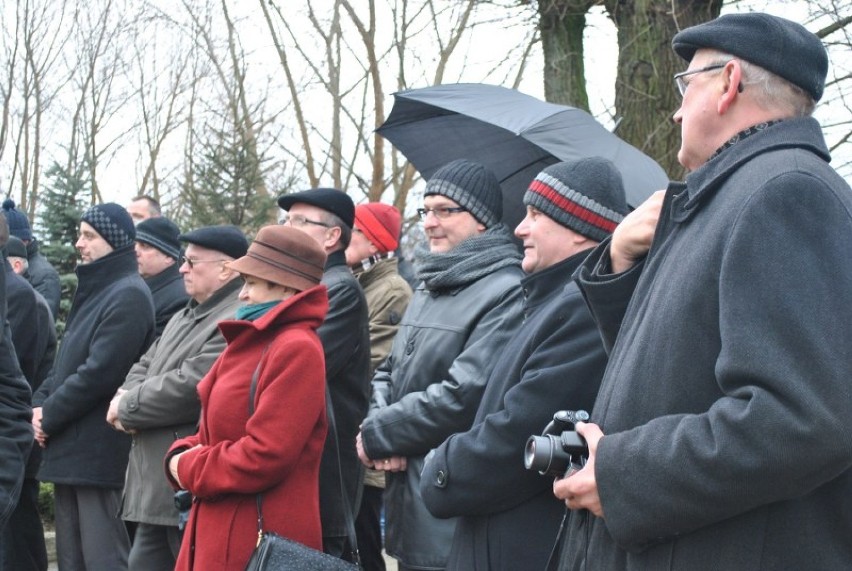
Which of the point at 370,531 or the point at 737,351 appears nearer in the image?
the point at 737,351

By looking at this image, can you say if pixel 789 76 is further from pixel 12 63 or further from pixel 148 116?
pixel 148 116

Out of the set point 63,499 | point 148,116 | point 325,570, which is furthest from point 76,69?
point 325,570

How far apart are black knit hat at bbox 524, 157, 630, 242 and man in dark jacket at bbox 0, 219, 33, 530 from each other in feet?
7.14

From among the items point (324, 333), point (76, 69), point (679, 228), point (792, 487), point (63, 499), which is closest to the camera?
point (792, 487)

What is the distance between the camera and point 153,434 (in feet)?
17.7

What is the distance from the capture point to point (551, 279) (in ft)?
12.1

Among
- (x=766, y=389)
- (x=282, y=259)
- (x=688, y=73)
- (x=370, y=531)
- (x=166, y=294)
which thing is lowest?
(x=370, y=531)

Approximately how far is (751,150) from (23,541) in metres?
5.52

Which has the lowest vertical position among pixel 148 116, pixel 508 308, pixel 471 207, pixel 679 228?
pixel 148 116

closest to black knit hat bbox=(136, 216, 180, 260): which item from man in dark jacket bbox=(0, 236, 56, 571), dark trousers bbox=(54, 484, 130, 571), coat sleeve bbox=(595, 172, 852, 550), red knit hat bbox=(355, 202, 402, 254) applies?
man in dark jacket bbox=(0, 236, 56, 571)

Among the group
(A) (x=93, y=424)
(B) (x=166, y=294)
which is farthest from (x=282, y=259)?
(B) (x=166, y=294)

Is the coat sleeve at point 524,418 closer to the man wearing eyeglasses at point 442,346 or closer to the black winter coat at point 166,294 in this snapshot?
the man wearing eyeglasses at point 442,346

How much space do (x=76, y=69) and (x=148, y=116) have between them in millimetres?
6314

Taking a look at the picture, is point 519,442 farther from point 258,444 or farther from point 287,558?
point 258,444
